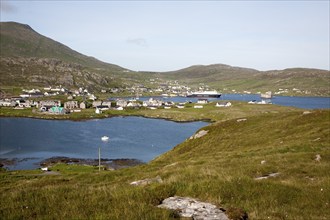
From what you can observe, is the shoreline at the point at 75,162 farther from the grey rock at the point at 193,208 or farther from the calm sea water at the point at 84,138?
the grey rock at the point at 193,208

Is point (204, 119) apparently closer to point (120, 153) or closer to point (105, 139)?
point (105, 139)

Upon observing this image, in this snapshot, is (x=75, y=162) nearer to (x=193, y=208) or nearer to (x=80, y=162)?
(x=80, y=162)

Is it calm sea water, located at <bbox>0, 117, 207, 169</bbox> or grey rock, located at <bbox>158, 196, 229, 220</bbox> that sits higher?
grey rock, located at <bbox>158, 196, 229, 220</bbox>

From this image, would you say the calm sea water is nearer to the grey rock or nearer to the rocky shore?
the rocky shore

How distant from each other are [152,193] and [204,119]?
7465 inches

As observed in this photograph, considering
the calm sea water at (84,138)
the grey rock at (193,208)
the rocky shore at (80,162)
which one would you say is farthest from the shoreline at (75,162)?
the grey rock at (193,208)

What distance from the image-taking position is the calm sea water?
11200cm

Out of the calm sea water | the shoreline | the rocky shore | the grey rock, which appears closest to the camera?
the grey rock

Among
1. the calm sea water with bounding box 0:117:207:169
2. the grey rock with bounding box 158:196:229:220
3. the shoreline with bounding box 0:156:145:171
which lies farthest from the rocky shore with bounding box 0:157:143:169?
the grey rock with bounding box 158:196:229:220

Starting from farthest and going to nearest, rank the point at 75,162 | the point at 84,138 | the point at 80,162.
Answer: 1. the point at 84,138
2. the point at 80,162
3. the point at 75,162

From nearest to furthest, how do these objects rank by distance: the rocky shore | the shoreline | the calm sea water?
the shoreline < the rocky shore < the calm sea water

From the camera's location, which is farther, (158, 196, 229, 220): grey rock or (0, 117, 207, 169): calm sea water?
(0, 117, 207, 169): calm sea water

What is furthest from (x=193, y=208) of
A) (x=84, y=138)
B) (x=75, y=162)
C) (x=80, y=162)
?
(x=84, y=138)

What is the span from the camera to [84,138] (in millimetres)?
139250
